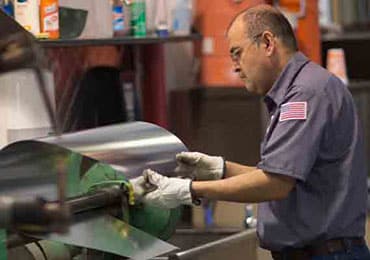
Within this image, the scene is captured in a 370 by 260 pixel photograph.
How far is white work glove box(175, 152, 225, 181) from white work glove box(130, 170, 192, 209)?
15 cm

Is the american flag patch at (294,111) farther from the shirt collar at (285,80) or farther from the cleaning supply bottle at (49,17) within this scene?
the cleaning supply bottle at (49,17)

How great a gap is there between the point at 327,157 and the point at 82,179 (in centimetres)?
63

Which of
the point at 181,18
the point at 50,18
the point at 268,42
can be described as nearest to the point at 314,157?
the point at 268,42

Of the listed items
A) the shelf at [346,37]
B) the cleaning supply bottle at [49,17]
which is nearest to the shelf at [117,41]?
the cleaning supply bottle at [49,17]

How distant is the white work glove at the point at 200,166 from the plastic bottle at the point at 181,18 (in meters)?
0.99

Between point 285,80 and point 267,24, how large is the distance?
0.49 feet

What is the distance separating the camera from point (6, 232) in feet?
6.52

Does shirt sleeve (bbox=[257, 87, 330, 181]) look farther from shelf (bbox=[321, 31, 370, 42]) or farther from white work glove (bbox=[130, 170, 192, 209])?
shelf (bbox=[321, 31, 370, 42])

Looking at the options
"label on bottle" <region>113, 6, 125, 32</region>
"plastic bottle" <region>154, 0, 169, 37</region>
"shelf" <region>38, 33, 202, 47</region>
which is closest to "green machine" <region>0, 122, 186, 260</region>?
"shelf" <region>38, 33, 202, 47</region>

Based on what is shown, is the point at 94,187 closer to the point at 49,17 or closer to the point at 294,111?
the point at 294,111

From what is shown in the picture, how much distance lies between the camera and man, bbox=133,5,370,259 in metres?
2.42

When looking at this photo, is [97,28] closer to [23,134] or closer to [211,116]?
[23,134]

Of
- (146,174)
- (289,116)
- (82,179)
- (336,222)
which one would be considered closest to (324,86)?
(289,116)

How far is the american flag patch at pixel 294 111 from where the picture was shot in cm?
245
